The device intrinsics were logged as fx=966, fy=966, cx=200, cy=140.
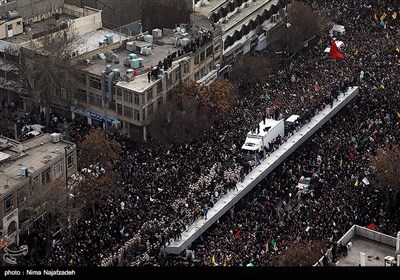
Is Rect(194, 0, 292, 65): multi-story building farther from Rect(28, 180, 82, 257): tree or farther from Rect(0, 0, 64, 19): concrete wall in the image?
Rect(28, 180, 82, 257): tree

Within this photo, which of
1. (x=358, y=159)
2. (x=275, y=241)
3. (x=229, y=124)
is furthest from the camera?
(x=229, y=124)

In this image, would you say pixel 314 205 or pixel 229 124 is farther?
pixel 229 124

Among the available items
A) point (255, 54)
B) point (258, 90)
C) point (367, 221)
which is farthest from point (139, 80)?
point (367, 221)

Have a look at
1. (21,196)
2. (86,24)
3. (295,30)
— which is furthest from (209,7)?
(21,196)

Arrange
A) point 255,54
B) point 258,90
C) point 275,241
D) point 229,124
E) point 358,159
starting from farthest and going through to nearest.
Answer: point 255,54, point 258,90, point 229,124, point 358,159, point 275,241

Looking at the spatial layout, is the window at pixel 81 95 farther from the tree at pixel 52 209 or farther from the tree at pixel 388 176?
the tree at pixel 388 176

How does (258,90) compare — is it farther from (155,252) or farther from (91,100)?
(155,252)

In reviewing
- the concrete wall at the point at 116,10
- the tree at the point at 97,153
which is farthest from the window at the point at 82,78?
the concrete wall at the point at 116,10
